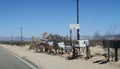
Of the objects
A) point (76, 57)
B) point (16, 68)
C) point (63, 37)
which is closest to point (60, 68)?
point (16, 68)

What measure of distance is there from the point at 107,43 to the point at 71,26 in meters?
8.76

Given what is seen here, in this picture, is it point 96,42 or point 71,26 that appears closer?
point 71,26

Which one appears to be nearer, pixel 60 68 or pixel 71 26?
pixel 60 68

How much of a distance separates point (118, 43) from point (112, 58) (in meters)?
2.24

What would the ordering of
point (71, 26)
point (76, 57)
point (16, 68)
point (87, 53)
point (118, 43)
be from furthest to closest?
point (71, 26) < point (76, 57) < point (87, 53) < point (16, 68) < point (118, 43)

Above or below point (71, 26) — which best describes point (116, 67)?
below

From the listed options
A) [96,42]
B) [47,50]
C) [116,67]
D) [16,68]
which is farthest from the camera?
[96,42]

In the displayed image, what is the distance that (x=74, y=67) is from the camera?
20219 mm

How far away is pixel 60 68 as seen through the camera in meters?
20.3

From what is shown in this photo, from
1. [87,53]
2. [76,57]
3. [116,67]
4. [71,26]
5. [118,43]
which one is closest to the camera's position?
[116,67]

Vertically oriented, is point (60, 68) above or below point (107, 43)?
below

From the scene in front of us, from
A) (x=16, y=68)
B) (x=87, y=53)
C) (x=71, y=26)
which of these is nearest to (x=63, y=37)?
(x=71, y=26)

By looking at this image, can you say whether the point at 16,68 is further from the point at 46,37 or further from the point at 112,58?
the point at 46,37

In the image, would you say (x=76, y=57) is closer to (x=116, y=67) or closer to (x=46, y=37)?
(x=116, y=67)
